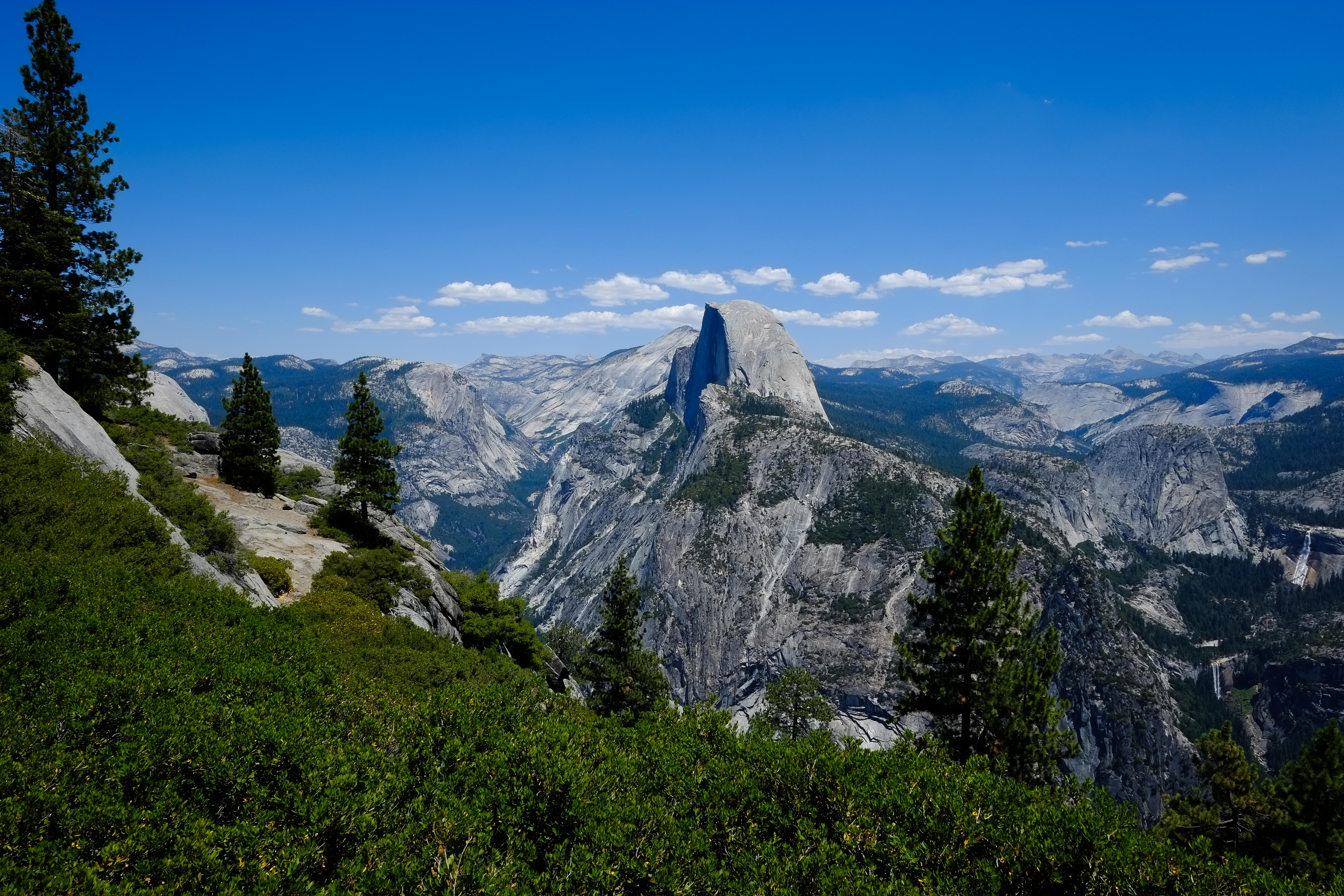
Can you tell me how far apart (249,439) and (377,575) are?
52.5 ft

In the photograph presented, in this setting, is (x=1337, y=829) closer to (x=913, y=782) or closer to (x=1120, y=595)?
(x=913, y=782)

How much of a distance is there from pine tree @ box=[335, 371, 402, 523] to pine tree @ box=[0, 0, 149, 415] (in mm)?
11751

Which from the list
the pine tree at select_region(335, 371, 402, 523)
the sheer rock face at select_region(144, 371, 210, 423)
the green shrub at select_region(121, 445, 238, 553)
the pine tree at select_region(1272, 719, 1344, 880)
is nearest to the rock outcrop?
the green shrub at select_region(121, 445, 238, 553)

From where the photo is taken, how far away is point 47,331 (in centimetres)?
3008

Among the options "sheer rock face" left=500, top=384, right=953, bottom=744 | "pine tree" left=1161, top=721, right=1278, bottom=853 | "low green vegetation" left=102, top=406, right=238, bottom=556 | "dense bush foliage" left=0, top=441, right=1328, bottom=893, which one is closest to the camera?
"dense bush foliage" left=0, top=441, right=1328, bottom=893

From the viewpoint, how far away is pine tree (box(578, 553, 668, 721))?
38594mm

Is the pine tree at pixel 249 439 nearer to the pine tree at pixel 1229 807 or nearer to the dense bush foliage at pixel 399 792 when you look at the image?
the dense bush foliage at pixel 399 792

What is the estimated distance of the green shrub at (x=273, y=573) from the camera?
25703mm

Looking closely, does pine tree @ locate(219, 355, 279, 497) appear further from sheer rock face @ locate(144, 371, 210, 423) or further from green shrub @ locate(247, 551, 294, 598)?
sheer rock face @ locate(144, 371, 210, 423)

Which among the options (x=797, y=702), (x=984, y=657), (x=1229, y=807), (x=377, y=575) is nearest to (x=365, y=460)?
(x=377, y=575)

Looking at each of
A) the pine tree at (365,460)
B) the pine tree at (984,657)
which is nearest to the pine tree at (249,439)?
the pine tree at (365,460)

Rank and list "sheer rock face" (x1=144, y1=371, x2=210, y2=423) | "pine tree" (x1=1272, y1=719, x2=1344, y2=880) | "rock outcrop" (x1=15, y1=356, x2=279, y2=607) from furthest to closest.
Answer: "sheer rock face" (x1=144, y1=371, x2=210, y2=423), "pine tree" (x1=1272, y1=719, x2=1344, y2=880), "rock outcrop" (x1=15, y1=356, x2=279, y2=607)

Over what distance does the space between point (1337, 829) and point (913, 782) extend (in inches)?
1127

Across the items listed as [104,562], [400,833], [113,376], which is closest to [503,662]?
[104,562]
